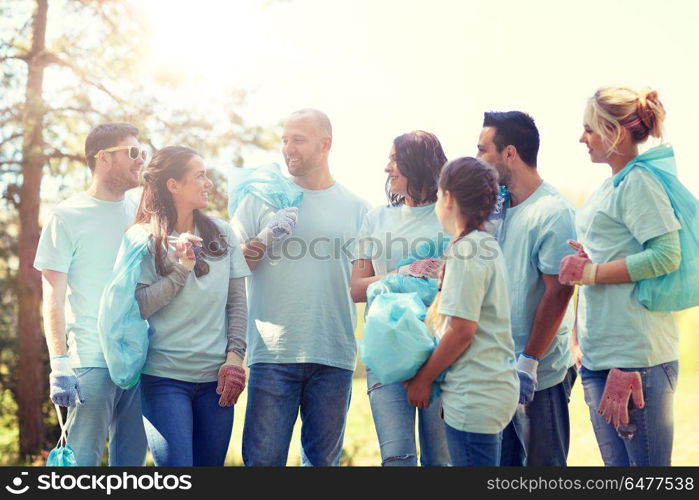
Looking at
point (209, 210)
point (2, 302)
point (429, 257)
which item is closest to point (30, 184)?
point (2, 302)

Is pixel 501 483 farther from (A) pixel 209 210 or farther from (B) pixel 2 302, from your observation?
(B) pixel 2 302

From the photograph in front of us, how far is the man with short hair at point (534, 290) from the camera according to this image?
11.2 feet

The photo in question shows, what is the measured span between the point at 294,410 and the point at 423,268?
1.07 meters

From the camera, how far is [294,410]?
384 cm

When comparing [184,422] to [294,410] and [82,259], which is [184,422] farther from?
[82,259]

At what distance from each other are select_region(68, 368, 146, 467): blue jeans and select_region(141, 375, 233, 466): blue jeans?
452 mm

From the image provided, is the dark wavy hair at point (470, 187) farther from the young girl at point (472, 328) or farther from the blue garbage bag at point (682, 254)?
the blue garbage bag at point (682, 254)

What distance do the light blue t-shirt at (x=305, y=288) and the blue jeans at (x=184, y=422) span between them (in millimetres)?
419

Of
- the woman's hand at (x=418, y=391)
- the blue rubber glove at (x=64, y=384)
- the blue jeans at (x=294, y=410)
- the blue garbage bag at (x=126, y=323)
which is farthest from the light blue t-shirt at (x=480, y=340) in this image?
the blue rubber glove at (x=64, y=384)

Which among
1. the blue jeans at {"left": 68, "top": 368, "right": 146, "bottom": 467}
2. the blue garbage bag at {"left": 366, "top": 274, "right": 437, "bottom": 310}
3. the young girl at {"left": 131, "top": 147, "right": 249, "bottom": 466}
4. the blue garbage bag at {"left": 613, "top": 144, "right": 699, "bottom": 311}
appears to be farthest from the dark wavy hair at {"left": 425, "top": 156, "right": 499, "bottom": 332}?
the blue jeans at {"left": 68, "top": 368, "right": 146, "bottom": 467}

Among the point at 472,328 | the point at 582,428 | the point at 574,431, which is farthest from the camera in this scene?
the point at 582,428

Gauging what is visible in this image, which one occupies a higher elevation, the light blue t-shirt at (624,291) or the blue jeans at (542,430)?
the light blue t-shirt at (624,291)

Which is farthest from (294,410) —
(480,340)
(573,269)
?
(573,269)

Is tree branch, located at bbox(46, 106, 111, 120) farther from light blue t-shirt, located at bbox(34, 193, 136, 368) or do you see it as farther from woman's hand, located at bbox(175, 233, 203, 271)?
woman's hand, located at bbox(175, 233, 203, 271)
